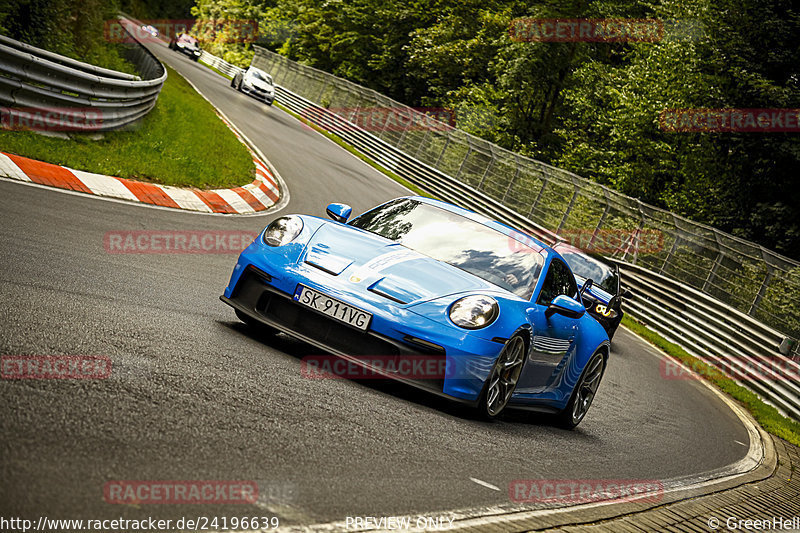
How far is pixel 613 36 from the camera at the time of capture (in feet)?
126

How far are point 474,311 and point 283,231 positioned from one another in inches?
61.5

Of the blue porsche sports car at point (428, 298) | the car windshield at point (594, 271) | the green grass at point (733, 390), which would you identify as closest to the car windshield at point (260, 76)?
the green grass at point (733, 390)

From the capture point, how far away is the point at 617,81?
3647cm

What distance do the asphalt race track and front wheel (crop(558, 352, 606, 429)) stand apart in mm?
148

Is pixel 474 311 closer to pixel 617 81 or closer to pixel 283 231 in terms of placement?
pixel 283 231

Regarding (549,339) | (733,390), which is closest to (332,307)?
(549,339)

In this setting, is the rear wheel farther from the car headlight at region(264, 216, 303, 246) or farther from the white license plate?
the car headlight at region(264, 216, 303, 246)

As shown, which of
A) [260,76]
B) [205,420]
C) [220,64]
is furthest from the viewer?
[220,64]

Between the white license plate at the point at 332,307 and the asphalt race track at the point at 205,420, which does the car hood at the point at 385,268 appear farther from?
the asphalt race track at the point at 205,420

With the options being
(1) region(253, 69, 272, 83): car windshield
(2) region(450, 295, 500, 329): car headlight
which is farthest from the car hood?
(1) region(253, 69, 272, 83): car windshield

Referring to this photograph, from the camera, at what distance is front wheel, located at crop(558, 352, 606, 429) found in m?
7.67

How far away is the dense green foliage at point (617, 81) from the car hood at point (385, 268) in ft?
69.2

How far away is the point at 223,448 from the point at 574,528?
1.86 metres

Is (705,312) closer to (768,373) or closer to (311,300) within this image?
(768,373)
